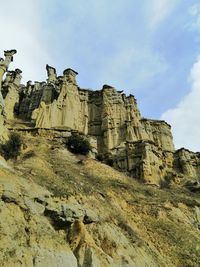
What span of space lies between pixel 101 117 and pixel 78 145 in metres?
19.8

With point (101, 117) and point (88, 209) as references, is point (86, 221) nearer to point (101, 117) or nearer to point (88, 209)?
point (88, 209)

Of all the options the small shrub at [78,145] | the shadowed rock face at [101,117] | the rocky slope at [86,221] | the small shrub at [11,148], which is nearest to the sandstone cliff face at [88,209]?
the rocky slope at [86,221]

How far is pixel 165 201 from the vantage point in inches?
1142

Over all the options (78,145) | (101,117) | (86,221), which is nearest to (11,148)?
(78,145)

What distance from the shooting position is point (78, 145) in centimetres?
3988

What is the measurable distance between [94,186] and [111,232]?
6.90 meters

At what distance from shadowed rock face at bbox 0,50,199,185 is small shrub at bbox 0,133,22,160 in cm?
1413

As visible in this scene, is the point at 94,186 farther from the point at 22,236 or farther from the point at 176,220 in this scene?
the point at 22,236

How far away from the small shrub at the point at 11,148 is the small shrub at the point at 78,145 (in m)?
7.77

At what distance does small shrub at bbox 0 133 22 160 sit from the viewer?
96.7 ft

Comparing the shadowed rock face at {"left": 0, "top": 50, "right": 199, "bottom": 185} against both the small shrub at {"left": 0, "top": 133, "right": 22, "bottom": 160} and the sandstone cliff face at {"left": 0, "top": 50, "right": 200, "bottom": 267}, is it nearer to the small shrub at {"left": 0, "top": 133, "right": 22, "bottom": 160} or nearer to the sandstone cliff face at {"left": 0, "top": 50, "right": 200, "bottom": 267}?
the sandstone cliff face at {"left": 0, "top": 50, "right": 200, "bottom": 267}

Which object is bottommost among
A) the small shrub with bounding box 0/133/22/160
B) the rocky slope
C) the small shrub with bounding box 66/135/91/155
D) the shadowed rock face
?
the rocky slope

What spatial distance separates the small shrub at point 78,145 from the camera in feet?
130

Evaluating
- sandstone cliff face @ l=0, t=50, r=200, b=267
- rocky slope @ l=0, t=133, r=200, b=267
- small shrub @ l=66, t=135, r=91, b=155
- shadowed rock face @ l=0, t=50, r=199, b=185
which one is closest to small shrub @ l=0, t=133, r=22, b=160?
sandstone cliff face @ l=0, t=50, r=200, b=267
